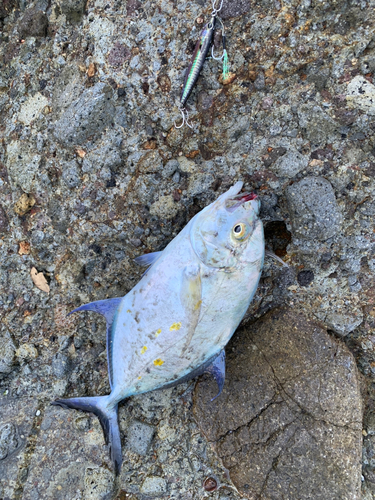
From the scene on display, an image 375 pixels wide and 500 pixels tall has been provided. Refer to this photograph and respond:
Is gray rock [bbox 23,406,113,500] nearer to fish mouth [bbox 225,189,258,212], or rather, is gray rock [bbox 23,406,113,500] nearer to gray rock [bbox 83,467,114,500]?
gray rock [bbox 83,467,114,500]

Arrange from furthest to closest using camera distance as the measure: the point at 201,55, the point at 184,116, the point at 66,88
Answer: the point at 66,88 → the point at 184,116 → the point at 201,55

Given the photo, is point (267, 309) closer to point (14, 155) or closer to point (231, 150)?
point (231, 150)

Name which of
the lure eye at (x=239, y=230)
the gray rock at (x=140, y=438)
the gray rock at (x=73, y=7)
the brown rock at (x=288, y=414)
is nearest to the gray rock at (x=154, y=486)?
the gray rock at (x=140, y=438)

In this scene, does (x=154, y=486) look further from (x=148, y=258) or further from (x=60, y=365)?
(x=148, y=258)

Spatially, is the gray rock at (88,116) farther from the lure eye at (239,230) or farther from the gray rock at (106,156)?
the lure eye at (239,230)

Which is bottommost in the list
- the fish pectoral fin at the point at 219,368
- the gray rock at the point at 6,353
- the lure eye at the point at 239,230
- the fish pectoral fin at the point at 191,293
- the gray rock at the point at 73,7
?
the fish pectoral fin at the point at 219,368

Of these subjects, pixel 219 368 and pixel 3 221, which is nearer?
pixel 219 368

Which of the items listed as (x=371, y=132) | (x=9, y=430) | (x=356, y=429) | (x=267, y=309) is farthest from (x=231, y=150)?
(x=9, y=430)

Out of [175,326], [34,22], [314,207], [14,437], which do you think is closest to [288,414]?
[175,326]
